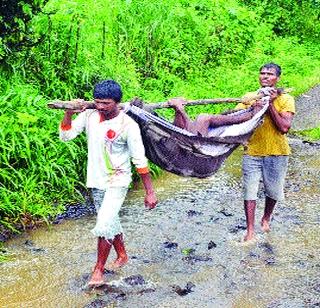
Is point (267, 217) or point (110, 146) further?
point (267, 217)

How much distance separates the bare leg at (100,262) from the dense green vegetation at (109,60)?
1.46 metres

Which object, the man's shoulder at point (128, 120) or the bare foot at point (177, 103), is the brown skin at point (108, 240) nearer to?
the man's shoulder at point (128, 120)

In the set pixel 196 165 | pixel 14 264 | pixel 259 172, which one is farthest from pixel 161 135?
pixel 14 264

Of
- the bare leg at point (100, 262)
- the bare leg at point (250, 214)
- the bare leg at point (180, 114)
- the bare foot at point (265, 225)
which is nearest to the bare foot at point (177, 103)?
the bare leg at point (180, 114)

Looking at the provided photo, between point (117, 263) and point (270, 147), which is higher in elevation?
point (270, 147)

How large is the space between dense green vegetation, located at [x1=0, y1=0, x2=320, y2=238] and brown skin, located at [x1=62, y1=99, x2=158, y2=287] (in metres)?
1.25

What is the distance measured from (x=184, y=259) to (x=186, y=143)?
1.12 meters

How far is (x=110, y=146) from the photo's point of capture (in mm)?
4977

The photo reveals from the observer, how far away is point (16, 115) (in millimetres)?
6977

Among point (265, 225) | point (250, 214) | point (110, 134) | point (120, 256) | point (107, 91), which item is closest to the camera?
point (107, 91)

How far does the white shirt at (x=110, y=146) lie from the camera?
16.2ft

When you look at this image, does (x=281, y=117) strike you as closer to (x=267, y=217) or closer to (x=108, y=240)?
(x=267, y=217)

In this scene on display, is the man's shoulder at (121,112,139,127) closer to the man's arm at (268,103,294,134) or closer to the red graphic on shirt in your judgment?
the red graphic on shirt

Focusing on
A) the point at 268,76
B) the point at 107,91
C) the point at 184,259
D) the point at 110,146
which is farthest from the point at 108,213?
the point at 268,76
